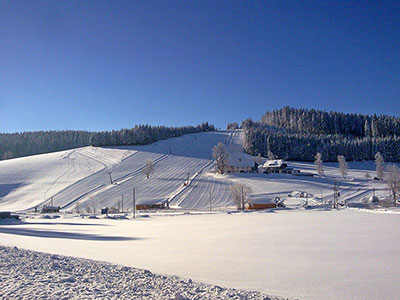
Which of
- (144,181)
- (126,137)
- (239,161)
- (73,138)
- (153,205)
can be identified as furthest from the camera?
(73,138)

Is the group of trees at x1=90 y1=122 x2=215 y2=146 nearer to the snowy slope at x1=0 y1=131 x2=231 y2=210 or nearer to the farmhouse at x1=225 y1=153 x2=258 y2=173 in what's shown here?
the snowy slope at x1=0 y1=131 x2=231 y2=210

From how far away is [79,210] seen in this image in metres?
68.5

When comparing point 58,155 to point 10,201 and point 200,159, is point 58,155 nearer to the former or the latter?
point 10,201

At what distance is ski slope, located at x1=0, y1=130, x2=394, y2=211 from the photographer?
245 feet

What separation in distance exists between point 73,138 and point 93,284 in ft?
633

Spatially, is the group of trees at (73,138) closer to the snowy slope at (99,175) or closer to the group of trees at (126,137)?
the group of trees at (126,137)

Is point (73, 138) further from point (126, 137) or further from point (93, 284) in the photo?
point (93, 284)

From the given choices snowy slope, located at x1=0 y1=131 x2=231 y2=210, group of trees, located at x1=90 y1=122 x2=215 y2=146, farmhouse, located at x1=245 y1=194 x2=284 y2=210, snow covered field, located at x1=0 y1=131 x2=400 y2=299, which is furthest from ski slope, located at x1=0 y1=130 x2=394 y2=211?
group of trees, located at x1=90 y1=122 x2=215 y2=146

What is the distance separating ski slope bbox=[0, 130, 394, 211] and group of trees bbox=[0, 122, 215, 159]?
9.55 metres

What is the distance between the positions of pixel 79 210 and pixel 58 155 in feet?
237

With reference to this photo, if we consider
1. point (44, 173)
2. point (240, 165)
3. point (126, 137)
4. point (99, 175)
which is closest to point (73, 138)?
point (126, 137)

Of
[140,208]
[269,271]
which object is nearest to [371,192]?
[140,208]

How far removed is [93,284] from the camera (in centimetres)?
710

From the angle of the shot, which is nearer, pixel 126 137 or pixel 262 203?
pixel 262 203
